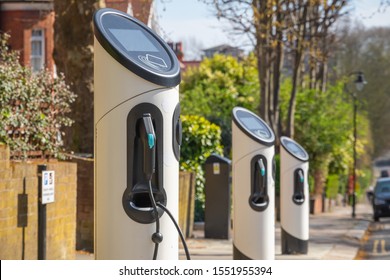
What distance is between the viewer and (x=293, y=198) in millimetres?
14875

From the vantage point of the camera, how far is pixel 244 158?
10945mm

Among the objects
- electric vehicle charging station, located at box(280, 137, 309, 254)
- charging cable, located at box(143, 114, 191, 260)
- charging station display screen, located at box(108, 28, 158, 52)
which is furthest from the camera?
electric vehicle charging station, located at box(280, 137, 309, 254)

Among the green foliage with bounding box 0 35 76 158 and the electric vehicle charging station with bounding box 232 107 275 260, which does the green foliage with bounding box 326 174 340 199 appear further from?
the electric vehicle charging station with bounding box 232 107 275 260

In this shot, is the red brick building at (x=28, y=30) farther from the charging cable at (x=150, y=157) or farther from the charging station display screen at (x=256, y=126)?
the charging cable at (x=150, y=157)

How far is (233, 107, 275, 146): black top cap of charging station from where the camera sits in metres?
10.9

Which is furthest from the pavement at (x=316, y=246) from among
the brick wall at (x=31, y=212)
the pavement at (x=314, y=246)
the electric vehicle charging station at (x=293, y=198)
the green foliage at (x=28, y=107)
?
the green foliage at (x=28, y=107)

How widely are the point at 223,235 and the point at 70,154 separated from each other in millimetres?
5569

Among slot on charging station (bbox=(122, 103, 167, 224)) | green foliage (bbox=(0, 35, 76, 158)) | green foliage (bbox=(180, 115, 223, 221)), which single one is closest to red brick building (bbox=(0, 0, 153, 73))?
green foliage (bbox=(180, 115, 223, 221))

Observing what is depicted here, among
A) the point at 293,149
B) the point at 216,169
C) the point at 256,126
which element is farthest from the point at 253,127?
the point at 216,169

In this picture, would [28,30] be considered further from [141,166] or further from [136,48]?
[141,166]

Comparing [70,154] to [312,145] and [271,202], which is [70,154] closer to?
[271,202]

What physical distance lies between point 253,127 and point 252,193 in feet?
2.50

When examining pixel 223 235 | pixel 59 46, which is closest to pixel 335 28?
pixel 223 235

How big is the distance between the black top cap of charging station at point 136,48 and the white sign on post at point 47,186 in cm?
339
